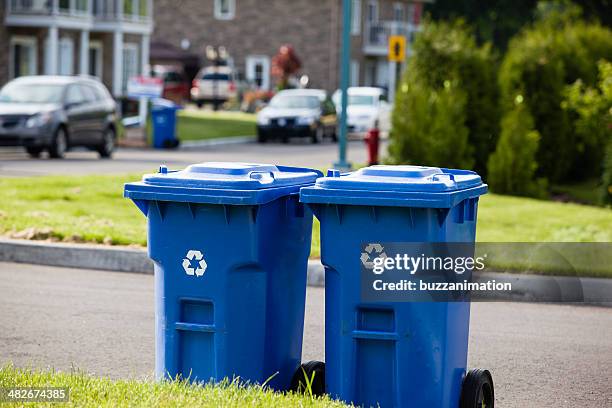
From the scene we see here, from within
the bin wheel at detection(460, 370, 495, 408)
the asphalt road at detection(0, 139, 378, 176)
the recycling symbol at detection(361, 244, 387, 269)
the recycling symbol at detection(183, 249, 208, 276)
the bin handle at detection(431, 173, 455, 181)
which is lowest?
the asphalt road at detection(0, 139, 378, 176)

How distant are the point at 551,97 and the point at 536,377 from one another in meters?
14.8

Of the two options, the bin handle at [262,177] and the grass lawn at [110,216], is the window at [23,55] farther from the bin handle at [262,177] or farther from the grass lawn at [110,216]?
the bin handle at [262,177]

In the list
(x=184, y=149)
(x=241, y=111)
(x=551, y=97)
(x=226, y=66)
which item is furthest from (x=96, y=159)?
(x=226, y=66)

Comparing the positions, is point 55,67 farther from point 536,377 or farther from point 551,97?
point 536,377

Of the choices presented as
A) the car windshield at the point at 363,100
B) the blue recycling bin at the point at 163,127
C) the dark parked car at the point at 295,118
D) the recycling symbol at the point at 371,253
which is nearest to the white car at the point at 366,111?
the car windshield at the point at 363,100

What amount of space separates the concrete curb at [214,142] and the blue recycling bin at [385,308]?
26938 millimetres

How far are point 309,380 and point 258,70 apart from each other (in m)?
57.3

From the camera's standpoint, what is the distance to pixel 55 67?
45375mm

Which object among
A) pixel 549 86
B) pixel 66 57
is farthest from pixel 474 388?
pixel 66 57

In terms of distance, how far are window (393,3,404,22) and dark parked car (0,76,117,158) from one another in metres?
40.9

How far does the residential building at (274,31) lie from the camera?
60969 mm

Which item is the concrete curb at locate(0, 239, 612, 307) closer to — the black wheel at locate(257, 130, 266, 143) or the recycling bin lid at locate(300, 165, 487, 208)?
the recycling bin lid at locate(300, 165, 487, 208)

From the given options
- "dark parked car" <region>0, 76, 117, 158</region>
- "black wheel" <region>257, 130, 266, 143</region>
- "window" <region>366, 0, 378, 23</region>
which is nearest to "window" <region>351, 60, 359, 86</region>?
"window" <region>366, 0, 378, 23</region>

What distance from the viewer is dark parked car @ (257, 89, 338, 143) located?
36969 millimetres
